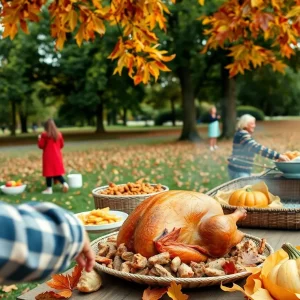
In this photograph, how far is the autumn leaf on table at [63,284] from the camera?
144 centimetres

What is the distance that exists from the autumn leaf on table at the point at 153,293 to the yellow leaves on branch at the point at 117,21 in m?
1.96

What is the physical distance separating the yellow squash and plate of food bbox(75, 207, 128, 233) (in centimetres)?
100

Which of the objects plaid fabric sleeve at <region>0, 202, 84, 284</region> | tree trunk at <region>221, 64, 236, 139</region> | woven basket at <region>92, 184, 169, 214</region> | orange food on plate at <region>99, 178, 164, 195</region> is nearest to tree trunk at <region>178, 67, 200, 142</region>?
tree trunk at <region>221, 64, 236, 139</region>

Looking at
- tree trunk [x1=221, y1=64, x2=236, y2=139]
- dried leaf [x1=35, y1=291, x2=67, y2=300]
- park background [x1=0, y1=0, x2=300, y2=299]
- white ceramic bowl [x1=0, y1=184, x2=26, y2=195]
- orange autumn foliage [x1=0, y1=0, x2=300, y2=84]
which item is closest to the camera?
dried leaf [x1=35, y1=291, x2=67, y2=300]

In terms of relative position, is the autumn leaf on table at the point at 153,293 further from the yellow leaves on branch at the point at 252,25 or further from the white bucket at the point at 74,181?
the white bucket at the point at 74,181

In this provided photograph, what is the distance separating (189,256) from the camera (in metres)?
1.50

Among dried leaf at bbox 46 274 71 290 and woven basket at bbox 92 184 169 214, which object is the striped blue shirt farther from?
dried leaf at bbox 46 274 71 290

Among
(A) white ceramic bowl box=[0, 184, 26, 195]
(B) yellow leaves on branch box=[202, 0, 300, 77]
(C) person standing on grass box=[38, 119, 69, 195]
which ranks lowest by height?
(A) white ceramic bowl box=[0, 184, 26, 195]

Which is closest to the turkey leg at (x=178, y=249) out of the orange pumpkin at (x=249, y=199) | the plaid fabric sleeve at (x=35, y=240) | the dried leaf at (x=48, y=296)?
the dried leaf at (x=48, y=296)

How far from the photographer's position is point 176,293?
53.7 inches

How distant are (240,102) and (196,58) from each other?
95.8ft

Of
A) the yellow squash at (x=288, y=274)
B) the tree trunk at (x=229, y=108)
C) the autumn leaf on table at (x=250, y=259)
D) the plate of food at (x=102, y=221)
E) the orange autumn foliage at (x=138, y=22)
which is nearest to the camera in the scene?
the yellow squash at (x=288, y=274)

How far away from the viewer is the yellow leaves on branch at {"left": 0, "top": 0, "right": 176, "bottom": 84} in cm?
317

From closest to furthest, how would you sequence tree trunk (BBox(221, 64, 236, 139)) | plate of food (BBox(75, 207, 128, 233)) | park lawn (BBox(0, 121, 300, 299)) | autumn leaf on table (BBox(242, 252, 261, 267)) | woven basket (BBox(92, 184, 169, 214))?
1. autumn leaf on table (BBox(242, 252, 261, 267))
2. plate of food (BBox(75, 207, 128, 233))
3. woven basket (BBox(92, 184, 169, 214))
4. park lawn (BBox(0, 121, 300, 299))
5. tree trunk (BBox(221, 64, 236, 139))
